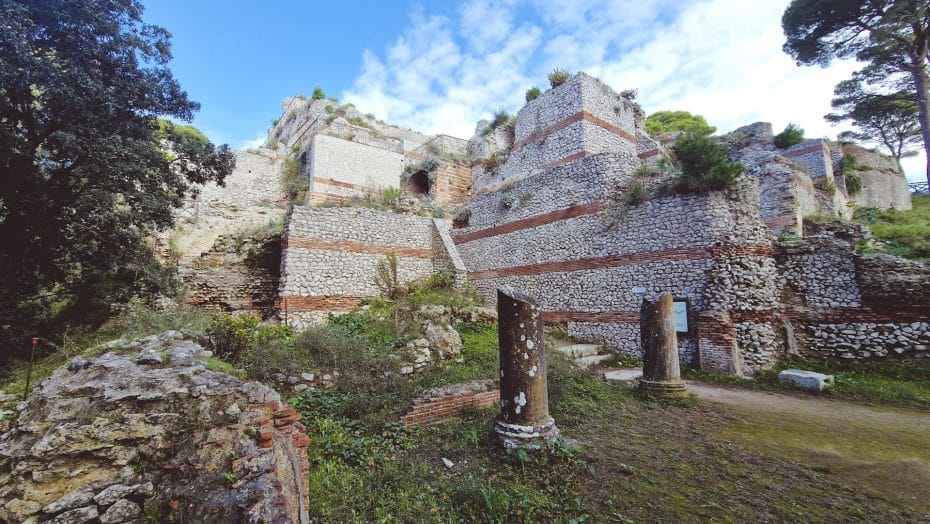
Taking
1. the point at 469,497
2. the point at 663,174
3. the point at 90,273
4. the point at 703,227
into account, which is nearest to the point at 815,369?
the point at 703,227

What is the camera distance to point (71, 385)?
3.16 m

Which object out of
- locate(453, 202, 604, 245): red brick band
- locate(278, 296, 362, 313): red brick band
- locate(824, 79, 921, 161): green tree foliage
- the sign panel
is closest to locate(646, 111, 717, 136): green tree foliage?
locate(824, 79, 921, 161): green tree foliage

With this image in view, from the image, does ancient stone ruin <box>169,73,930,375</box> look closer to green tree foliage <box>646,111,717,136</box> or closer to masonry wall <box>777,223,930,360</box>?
masonry wall <box>777,223,930,360</box>

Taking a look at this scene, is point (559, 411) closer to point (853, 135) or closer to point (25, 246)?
point (25, 246)

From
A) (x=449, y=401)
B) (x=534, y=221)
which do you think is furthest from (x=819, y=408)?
(x=534, y=221)

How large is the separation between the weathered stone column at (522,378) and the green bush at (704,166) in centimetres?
757

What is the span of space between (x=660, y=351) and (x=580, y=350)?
10.9ft

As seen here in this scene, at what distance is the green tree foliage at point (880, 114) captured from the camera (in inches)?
608

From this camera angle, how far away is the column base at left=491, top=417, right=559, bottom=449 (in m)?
4.71

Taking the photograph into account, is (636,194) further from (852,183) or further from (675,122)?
(675,122)

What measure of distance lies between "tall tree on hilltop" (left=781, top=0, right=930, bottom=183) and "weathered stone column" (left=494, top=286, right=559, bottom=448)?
1524 cm

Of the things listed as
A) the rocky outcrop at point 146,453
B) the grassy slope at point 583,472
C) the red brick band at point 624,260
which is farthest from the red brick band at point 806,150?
the rocky outcrop at point 146,453

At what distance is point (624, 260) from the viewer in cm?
1122

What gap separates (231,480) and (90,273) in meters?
9.45
